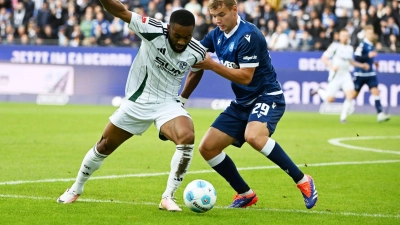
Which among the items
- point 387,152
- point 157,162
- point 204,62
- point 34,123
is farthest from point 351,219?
point 34,123

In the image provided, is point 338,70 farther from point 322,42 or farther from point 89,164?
point 89,164

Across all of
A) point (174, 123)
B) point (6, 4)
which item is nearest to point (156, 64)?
point (174, 123)

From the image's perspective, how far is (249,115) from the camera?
862 centimetres

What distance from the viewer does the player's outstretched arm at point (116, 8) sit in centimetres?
753

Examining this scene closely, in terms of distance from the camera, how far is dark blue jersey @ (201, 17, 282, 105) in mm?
8266

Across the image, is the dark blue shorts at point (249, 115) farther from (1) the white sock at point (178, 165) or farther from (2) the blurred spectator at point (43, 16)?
(2) the blurred spectator at point (43, 16)

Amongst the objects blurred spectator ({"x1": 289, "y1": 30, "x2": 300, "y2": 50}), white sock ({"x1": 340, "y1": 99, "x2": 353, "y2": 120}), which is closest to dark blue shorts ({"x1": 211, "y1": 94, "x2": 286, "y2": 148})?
white sock ({"x1": 340, "y1": 99, "x2": 353, "y2": 120})

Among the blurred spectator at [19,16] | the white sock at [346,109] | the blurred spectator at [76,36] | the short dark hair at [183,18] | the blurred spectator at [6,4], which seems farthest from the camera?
the blurred spectator at [6,4]

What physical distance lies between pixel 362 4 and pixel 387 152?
12430 millimetres

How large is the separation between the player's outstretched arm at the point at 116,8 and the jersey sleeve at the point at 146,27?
0.22ft

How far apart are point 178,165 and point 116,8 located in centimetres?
175

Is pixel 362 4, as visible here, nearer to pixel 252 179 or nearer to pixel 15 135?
pixel 15 135

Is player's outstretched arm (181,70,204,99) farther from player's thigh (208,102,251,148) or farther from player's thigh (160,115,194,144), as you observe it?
player's thigh (160,115,194,144)

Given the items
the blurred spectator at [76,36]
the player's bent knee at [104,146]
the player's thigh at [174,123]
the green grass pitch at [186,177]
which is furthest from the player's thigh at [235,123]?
the blurred spectator at [76,36]
